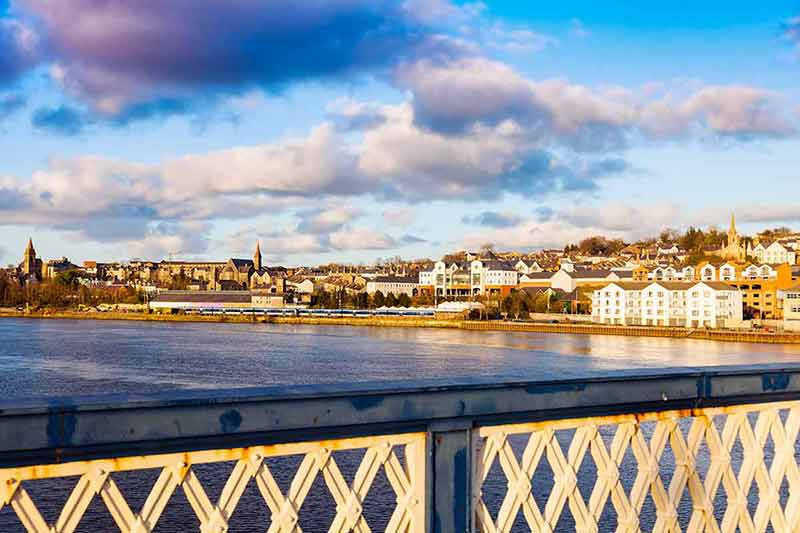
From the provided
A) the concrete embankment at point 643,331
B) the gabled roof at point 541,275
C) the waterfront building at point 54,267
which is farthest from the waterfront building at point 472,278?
the waterfront building at point 54,267

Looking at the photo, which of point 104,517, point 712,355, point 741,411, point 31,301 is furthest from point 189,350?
point 31,301

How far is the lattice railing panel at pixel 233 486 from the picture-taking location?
188cm

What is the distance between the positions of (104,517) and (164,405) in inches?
452

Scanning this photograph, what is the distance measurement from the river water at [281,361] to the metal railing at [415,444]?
905 cm

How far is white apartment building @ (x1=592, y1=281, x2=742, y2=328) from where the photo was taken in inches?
2562

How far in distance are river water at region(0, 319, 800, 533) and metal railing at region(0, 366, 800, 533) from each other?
29.7ft

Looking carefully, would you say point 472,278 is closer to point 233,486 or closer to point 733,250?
point 733,250

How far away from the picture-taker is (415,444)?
7.52ft

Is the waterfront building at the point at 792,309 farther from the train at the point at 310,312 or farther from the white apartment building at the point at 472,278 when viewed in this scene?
the white apartment building at the point at 472,278

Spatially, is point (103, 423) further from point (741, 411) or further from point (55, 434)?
point (741, 411)

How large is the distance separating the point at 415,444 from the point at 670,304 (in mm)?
68864

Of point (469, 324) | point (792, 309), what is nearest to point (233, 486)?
point (792, 309)

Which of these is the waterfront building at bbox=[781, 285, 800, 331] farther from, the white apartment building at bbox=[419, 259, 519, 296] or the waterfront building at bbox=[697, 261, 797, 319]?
the white apartment building at bbox=[419, 259, 519, 296]

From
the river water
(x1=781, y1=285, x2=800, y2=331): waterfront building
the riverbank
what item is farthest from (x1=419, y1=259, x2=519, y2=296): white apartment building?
(x1=781, y1=285, x2=800, y2=331): waterfront building
